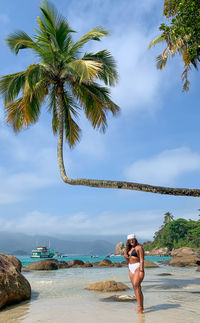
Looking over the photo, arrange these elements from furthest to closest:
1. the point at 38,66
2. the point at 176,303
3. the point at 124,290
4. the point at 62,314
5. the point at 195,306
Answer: the point at 38,66 < the point at 124,290 < the point at 176,303 < the point at 195,306 < the point at 62,314

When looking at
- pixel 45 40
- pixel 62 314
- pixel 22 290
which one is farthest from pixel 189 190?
pixel 45 40

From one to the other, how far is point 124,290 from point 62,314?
4564 mm

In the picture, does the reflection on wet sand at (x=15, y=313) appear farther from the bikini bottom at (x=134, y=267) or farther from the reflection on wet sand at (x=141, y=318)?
the bikini bottom at (x=134, y=267)

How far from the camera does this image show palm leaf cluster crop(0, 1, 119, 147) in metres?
12.3

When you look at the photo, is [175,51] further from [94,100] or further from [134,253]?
[134,253]

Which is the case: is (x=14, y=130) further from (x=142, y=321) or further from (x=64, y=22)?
(x=142, y=321)

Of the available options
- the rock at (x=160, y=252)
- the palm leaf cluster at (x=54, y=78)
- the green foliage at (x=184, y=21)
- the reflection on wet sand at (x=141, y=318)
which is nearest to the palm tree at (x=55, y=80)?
the palm leaf cluster at (x=54, y=78)

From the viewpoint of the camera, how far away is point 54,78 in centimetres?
1243

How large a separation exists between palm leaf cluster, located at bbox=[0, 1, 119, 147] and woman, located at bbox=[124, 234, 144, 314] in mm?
7046

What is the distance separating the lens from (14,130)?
13922 mm

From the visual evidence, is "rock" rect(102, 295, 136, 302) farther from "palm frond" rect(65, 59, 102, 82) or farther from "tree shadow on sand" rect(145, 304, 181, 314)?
"palm frond" rect(65, 59, 102, 82)

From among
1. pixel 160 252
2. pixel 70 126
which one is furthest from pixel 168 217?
pixel 70 126

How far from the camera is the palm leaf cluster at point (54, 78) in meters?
12.3

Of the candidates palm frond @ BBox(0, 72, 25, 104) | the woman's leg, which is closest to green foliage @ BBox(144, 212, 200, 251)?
palm frond @ BBox(0, 72, 25, 104)
